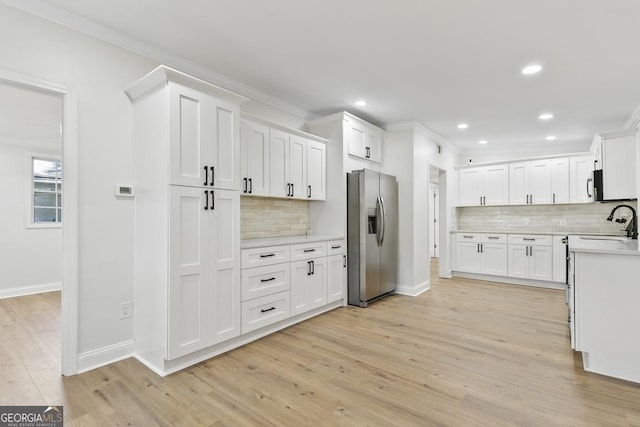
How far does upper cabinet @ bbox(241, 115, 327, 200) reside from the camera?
3.35m

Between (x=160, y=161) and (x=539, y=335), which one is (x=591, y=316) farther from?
(x=160, y=161)

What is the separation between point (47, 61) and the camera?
2256mm

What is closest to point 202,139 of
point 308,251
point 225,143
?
point 225,143

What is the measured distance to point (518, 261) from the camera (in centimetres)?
560

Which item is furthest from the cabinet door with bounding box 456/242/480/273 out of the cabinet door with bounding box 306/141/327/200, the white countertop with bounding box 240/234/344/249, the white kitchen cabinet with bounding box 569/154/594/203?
the cabinet door with bounding box 306/141/327/200

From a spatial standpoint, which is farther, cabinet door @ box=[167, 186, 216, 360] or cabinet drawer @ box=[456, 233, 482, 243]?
cabinet drawer @ box=[456, 233, 482, 243]

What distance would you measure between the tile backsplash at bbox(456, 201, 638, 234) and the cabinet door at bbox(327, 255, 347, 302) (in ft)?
12.6

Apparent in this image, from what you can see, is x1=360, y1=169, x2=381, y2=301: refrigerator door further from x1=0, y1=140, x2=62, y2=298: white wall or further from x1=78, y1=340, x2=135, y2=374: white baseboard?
x1=0, y1=140, x2=62, y2=298: white wall

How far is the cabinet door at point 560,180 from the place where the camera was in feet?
18.0

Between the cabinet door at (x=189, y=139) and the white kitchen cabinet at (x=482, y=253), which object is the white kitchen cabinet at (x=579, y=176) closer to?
the white kitchen cabinet at (x=482, y=253)

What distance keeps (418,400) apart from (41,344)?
10.9 ft

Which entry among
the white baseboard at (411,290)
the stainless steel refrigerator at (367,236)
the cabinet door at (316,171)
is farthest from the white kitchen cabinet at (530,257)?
the cabinet door at (316,171)

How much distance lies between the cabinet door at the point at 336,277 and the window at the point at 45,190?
4599mm

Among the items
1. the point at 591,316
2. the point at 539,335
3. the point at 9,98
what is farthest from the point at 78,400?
the point at 539,335
